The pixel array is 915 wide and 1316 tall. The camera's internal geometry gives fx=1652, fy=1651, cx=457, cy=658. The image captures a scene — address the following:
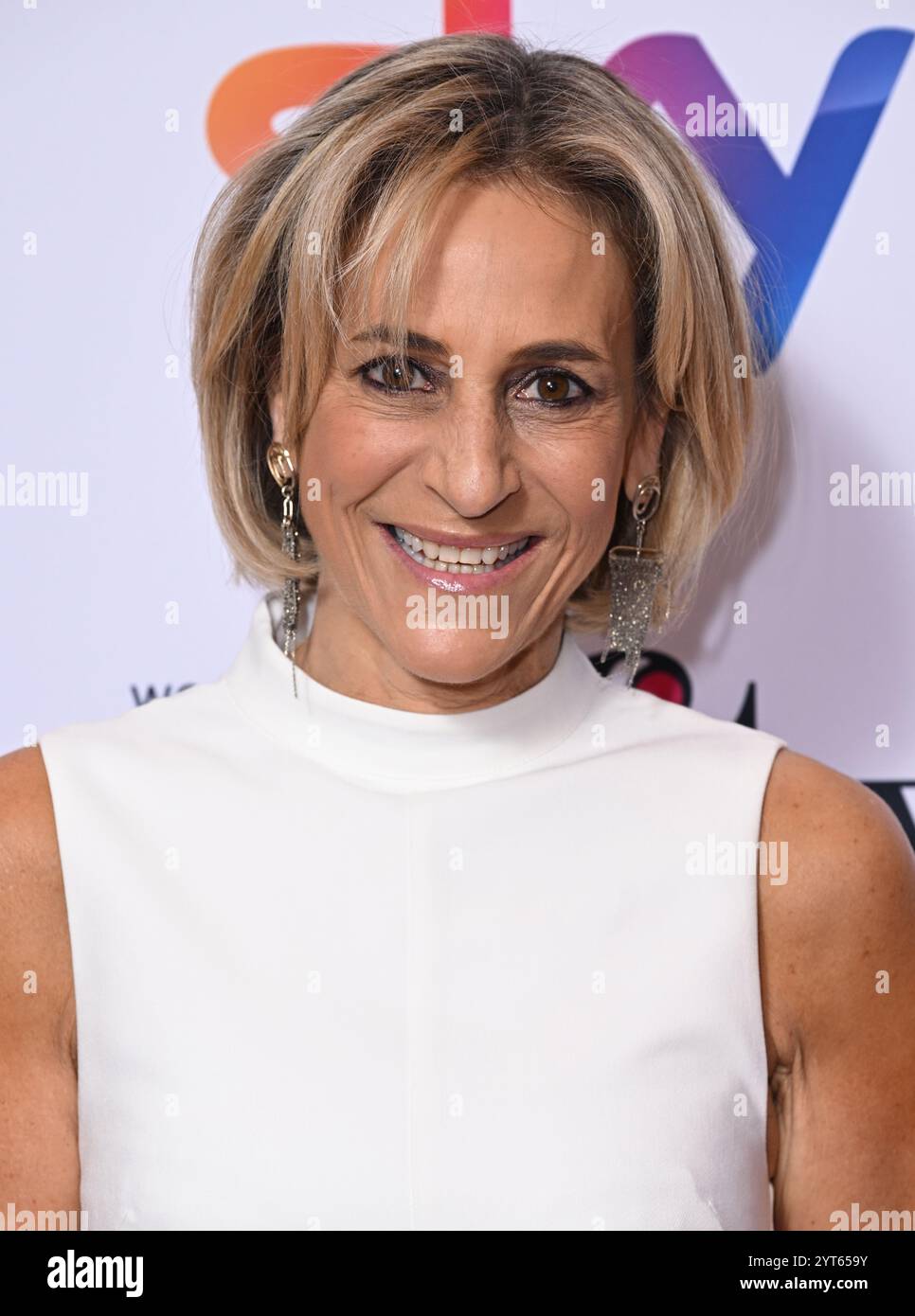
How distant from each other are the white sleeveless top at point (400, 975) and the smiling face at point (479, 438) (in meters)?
0.14

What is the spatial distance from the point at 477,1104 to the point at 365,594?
1.64 ft

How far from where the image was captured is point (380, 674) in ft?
5.55

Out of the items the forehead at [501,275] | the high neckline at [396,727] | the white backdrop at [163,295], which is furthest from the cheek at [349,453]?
the white backdrop at [163,295]

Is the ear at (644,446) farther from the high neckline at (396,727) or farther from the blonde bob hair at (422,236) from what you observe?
the high neckline at (396,727)

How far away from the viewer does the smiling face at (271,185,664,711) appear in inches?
59.5

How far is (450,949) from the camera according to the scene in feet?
5.28

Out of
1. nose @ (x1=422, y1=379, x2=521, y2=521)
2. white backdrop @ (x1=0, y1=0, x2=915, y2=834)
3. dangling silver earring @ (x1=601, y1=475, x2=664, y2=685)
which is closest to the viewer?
nose @ (x1=422, y1=379, x2=521, y2=521)

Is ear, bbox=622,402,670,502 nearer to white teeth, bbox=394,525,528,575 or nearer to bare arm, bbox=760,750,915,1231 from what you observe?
white teeth, bbox=394,525,528,575

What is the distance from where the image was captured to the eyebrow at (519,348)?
59.7 inches

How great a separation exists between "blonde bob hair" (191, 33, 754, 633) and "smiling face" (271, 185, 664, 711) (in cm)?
3

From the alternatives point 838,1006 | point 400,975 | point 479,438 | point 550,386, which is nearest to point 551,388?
point 550,386

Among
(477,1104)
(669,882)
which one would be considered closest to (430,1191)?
(477,1104)

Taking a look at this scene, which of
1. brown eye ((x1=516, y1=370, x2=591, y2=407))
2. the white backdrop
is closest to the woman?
brown eye ((x1=516, y1=370, x2=591, y2=407))

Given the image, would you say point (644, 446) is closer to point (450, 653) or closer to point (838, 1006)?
point (450, 653)
